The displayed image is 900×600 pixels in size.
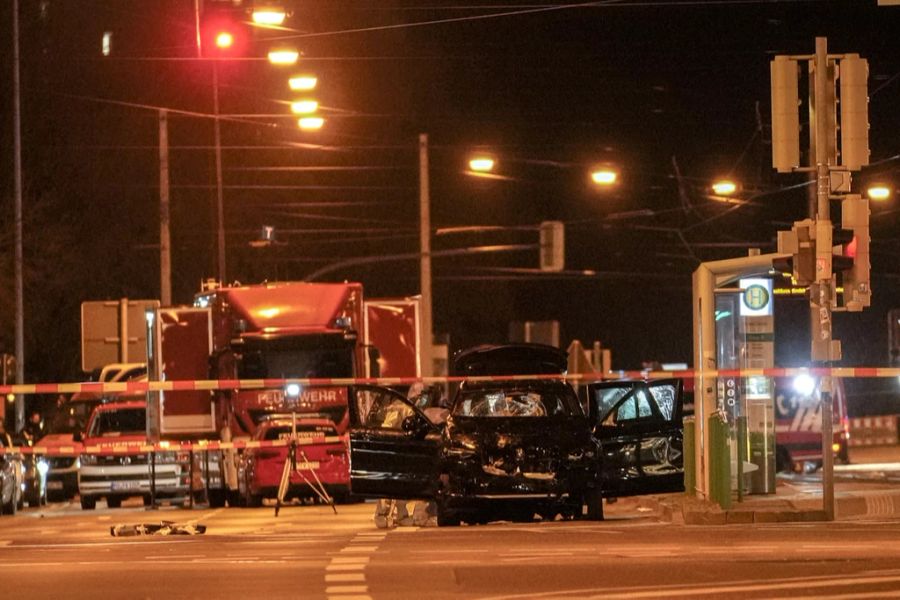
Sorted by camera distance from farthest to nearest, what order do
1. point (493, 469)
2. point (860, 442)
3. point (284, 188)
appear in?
1. point (284, 188)
2. point (860, 442)
3. point (493, 469)

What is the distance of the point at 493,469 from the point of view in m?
17.7

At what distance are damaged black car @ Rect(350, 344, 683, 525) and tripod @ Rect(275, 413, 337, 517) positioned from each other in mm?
3036

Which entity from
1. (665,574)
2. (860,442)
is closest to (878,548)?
(665,574)

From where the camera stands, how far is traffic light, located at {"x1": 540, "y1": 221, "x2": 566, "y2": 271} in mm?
38406

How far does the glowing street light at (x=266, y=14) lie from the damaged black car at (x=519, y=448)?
6.86 m

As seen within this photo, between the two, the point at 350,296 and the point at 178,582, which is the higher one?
the point at 350,296

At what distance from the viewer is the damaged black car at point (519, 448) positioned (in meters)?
17.7

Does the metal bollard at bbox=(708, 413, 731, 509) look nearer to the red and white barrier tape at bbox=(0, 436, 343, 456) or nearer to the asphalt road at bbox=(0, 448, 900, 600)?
the asphalt road at bbox=(0, 448, 900, 600)

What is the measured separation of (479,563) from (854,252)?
6.86 metres

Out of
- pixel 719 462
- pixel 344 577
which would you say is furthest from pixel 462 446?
pixel 344 577

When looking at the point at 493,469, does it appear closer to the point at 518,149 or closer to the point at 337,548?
the point at 337,548

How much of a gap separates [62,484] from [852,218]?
19038mm

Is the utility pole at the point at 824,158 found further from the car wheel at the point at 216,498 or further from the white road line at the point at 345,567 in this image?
the car wheel at the point at 216,498

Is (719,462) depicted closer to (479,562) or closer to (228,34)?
(479,562)
